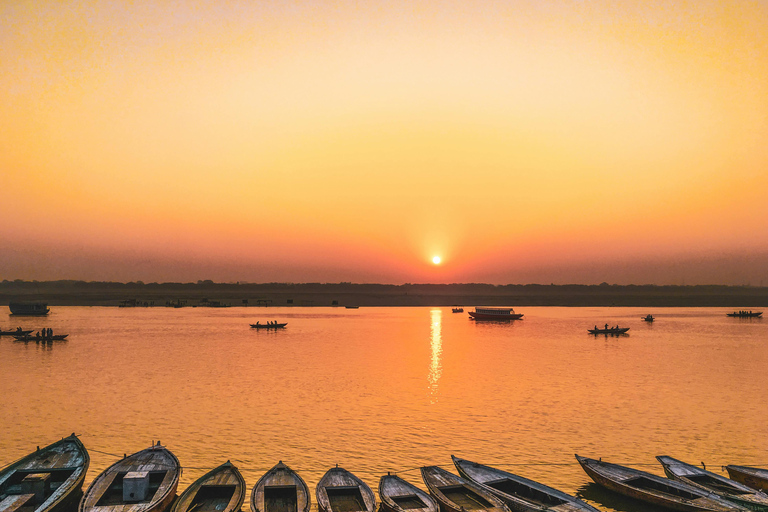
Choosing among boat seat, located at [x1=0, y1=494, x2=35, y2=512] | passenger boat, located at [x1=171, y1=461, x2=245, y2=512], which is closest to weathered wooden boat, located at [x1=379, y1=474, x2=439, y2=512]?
passenger boat, located at [x1=171, y1=461, x2=245, y2=512]

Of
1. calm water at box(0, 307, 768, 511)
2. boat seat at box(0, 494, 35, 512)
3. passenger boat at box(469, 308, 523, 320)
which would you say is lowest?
calm water at box(0, 307, 768, 511)

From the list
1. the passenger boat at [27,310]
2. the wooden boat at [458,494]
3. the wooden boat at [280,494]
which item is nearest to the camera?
the wooden boat at [280,494]

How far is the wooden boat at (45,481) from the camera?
47.7 ft

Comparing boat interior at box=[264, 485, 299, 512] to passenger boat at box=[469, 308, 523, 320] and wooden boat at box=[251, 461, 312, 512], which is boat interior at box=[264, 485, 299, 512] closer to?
wooden boat at box=[251, 461, 312, 512]

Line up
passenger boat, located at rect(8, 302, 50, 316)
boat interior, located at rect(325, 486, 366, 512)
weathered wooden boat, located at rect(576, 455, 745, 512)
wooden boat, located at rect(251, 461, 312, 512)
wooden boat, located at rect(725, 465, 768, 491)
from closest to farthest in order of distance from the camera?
1. wooden boat, located at rect(251, 461, 312, 512)
2. boat interior, located at rect(325, 486, 366, 512)
3. weathered wooden boat, located at rect(576, 455, 745, 512)
4. wooden boat, located at rect(725, 465, 768, 491)
5. passenger boat, located at rect(8, 302, 50, 316)

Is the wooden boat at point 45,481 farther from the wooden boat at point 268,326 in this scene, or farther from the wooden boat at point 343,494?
the wooden boat at point 268,326

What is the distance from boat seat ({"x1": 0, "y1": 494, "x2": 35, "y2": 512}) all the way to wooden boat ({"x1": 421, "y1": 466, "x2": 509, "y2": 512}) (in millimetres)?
12100

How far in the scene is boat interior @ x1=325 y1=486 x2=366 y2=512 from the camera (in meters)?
14.5

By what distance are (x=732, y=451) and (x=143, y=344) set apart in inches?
2358

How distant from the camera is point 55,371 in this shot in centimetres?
4231

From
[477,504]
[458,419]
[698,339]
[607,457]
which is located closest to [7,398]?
[458,419]

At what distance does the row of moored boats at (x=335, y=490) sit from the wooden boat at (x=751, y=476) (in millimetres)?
30

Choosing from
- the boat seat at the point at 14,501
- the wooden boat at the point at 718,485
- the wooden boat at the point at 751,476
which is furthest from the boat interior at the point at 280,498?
the wooden boat at the point at 751,476

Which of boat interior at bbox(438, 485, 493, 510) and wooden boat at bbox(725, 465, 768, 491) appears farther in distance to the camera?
wooden boat at bbox(725, 465, 768, 491)
